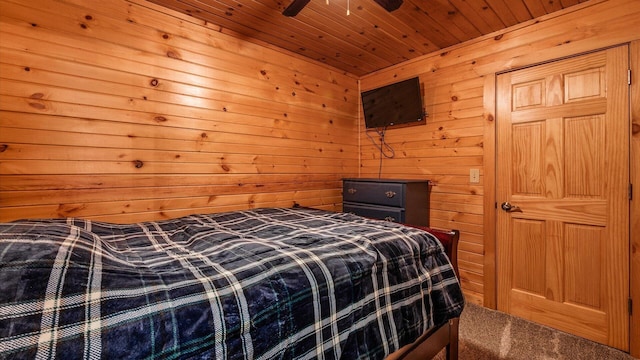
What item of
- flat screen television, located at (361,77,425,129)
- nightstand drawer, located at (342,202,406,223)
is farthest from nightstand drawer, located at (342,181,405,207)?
flat screen television, located at (361,77,425,129)

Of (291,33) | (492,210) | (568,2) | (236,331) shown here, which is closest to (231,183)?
(291,33)

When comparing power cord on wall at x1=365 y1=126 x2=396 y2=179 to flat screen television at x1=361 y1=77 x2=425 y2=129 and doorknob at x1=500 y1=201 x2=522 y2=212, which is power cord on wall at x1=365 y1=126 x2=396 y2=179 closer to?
flat screen television at x1=361 y1=77 x2=425 y2=129

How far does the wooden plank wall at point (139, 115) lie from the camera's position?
167cm

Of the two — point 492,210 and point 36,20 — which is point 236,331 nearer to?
point 36,20

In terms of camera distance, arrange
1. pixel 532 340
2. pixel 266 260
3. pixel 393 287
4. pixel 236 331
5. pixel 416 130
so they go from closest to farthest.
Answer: pixel 236 331, pixel 266 260, pixel 393 287, pixel 532 340, pixel 416 130

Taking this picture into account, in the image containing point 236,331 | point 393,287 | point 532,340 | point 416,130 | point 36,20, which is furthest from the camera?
point 416,130

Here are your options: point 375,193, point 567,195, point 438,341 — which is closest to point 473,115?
point 567,195

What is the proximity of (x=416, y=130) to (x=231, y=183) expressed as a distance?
1.92m

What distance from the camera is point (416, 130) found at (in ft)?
9.86

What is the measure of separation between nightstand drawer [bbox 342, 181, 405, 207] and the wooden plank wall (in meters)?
0.46

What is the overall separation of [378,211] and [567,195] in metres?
1.41

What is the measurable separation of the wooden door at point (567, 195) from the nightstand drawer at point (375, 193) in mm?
834

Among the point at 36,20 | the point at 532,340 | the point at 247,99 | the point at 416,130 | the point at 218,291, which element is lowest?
the point at 532,340

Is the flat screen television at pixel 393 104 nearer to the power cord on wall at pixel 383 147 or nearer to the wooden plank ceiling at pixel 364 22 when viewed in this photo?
the power cord on wall at pixel 383 147
